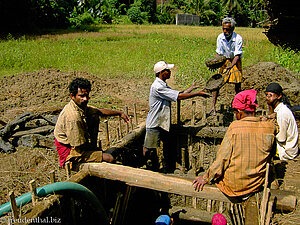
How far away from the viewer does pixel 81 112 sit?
295 cm

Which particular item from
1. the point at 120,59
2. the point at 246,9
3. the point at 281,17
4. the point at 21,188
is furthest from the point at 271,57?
the point at 246,9

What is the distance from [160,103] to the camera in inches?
157

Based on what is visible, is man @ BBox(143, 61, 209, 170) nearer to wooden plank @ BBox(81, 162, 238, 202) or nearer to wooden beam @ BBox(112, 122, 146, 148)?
wooden beam @ BBox(112, 122, 146, 148)

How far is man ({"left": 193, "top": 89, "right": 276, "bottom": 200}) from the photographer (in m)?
2.45

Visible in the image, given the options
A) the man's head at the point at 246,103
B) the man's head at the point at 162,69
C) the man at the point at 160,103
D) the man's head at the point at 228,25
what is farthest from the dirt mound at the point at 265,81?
the man's head at the point at 246,103

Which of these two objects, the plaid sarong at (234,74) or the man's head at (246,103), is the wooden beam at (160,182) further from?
the plaid sarong at (234,74)

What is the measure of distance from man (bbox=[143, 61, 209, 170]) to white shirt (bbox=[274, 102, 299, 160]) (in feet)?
3.13

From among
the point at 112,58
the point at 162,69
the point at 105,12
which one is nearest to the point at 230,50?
the point at 162,69

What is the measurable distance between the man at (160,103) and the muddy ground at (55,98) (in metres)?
1.26

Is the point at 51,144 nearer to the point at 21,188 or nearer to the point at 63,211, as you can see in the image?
the point at 21,188

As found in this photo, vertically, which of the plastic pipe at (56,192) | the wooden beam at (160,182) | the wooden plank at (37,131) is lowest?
the wooden plank at (37,131)

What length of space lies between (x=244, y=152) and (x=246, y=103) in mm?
450

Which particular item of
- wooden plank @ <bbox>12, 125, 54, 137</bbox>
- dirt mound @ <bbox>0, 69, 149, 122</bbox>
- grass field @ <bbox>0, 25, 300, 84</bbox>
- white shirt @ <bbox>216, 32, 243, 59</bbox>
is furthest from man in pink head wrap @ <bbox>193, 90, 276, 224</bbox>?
grass field @ <bbox>0, 25, 300, 84</bbox>

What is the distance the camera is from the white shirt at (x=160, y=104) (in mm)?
3812
